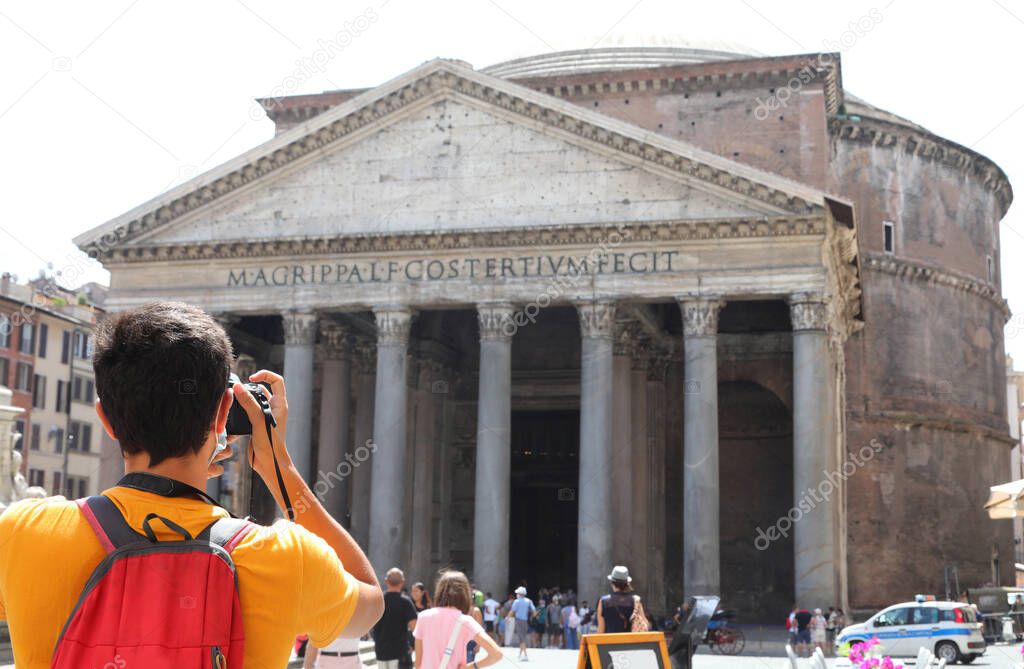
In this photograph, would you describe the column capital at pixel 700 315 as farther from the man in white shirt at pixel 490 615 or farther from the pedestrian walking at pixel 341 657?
the pedestrian walking at pixel 341 657

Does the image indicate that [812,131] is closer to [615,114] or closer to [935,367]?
[615,114]

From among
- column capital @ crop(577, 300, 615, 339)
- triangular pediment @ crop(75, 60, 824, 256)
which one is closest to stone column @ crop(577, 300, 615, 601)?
column capital @ crop(577, 300, 615, 339)

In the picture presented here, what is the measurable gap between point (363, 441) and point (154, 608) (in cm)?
2949

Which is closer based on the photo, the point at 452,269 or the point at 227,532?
the point at 227,532

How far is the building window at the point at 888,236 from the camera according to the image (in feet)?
122

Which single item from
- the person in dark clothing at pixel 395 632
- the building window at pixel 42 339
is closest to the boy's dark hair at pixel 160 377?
the person in dark clothing at pixel 395 632

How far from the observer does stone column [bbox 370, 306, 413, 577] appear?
26.5 m

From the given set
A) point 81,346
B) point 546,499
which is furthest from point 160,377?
point 81,346

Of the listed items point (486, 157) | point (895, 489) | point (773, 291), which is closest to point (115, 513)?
point (773, 291)

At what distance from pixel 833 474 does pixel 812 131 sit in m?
12.0

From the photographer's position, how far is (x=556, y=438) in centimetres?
3403

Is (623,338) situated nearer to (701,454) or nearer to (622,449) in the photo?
(622,449)

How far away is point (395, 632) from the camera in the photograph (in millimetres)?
9531

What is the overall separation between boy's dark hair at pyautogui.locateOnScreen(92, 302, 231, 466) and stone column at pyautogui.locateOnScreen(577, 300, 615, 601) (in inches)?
909
